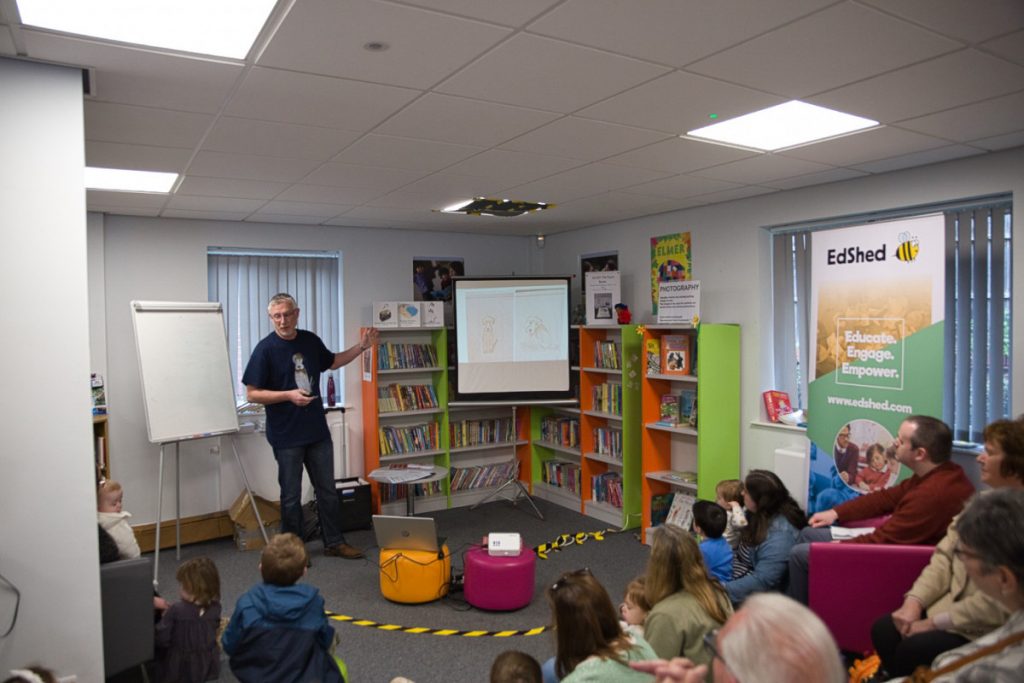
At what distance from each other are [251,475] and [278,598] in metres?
3.27

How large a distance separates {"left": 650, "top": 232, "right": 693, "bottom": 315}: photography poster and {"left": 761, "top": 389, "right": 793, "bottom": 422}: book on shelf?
1175 millimetres

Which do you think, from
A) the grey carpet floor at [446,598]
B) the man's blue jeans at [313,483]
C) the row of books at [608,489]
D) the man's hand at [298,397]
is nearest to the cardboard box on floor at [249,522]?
the grey carpet floor at [446,598]

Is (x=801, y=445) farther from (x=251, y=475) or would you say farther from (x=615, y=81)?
(x=251, y=475)

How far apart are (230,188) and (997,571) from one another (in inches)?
168

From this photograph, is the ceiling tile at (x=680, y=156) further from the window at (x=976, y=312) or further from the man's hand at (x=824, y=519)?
the man's hand at (x=824, y=519)

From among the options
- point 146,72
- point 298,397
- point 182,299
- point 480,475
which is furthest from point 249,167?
point 480,475

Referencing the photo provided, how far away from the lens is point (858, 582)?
307 cm

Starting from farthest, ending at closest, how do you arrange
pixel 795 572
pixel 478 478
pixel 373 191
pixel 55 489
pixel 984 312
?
pixel 478 478
pixel 373 191
pixel 984 312
pixel 795 572
pixel 55 489

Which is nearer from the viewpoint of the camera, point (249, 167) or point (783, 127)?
point (783, 127)

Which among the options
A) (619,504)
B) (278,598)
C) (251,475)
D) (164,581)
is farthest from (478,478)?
(278,598)

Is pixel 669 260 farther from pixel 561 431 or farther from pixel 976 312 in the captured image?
pixel 976 312

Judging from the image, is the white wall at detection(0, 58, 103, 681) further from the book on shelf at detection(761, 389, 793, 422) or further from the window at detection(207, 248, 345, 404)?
the book on shelf at detection(761, 389, 793, 422)

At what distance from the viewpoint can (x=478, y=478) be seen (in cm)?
654

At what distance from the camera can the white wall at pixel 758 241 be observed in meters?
3.60
